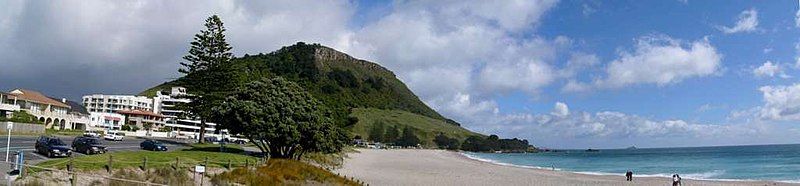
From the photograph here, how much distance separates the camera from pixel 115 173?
18.9 m

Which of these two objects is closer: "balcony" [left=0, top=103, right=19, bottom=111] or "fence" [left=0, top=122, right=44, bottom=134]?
"fence" [left=0, top=122, right=44, bottom=134]

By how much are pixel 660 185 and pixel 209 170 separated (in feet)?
85.4

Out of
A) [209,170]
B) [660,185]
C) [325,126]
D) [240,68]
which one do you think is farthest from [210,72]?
[660,185]

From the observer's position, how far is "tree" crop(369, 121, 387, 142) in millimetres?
162000

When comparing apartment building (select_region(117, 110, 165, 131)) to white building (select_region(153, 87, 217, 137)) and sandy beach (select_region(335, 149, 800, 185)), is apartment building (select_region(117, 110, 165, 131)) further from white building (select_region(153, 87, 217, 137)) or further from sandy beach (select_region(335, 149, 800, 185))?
sandy beach (select_region(335, 149, 800, 185))

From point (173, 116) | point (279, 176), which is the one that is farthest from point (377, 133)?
point (279, 176)

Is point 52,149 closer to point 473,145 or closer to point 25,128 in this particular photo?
point 25,128

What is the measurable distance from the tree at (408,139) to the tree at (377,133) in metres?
4.82

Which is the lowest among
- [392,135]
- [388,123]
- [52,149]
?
[52,149]

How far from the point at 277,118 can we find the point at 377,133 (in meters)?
132

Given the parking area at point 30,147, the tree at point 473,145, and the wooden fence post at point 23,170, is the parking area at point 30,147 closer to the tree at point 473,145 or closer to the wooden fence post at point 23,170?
the wooden fence post at point 23,170

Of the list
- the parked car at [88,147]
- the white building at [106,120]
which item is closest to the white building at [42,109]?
the white building at [106,120]

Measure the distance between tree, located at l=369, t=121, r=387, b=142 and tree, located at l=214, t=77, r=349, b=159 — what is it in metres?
124

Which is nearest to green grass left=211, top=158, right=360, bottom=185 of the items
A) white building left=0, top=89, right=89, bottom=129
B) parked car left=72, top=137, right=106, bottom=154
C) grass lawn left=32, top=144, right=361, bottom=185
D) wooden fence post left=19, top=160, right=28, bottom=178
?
grass lawn left=32, top=144, right=361, bottom=185
